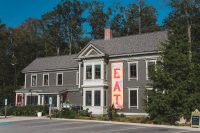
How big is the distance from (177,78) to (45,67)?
24926 mm

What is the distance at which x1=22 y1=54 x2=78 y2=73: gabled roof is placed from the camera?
1843 inches

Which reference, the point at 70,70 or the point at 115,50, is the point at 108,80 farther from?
the point at 70,70

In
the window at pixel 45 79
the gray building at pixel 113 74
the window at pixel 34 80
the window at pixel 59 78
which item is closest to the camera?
the gray building at pixel 113 74

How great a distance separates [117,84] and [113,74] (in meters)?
1.28

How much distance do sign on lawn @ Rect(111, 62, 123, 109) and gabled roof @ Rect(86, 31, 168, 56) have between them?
1.64m

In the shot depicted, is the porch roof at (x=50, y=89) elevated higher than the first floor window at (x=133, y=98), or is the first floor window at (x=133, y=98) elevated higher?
the porch roof at (x=50, y=89)

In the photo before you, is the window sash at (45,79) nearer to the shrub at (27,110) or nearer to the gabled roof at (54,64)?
the gabled roof at (54,64)

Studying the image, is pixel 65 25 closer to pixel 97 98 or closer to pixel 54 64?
pixel 54 64

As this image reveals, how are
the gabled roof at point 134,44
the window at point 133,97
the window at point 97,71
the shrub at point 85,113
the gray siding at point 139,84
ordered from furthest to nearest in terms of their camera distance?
the window at point 97,71 → the gabled roof at point 134,44 → the window at point 133,97 → the gray siding at point 139,84 → the shrub at point 85,113

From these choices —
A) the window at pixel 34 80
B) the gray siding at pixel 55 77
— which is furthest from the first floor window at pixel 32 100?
the window at pixel 34 80

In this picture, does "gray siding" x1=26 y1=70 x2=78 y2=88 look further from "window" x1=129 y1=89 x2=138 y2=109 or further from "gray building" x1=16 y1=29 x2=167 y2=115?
"window" x1=129 y1=89 x2=138 y2=109

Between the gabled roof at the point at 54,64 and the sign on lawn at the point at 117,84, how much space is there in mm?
7253

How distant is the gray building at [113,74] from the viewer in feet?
126

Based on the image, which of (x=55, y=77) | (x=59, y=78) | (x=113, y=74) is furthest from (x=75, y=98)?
(x=113, y=74)
